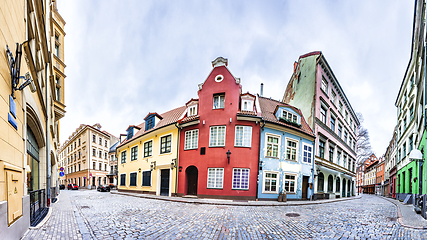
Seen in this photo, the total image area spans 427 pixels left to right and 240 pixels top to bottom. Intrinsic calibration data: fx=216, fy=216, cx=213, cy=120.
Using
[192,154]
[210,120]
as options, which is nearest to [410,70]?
[210,120]

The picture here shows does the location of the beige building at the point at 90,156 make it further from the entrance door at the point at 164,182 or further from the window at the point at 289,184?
the window at the point at 289,184

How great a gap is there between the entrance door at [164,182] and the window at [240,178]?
688cm

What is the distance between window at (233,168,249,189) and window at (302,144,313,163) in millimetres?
6241

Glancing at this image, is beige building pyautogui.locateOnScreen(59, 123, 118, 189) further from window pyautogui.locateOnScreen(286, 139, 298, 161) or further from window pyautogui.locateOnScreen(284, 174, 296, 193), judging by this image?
window pyautogui.locateOnScreen(286, 139, 298, 161)

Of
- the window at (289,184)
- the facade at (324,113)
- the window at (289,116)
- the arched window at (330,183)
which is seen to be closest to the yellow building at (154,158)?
the window at (289,116)

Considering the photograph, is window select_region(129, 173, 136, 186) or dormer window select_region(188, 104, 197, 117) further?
window select_region(129, 173, 136, 186)

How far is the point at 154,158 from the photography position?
2188cm

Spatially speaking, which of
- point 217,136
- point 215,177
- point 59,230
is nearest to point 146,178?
point 215,177

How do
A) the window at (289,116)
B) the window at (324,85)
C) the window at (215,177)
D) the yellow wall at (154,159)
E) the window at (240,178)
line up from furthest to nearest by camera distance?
the window at (324,85) < the yellow wall at (154,159) < the window at (289,116) < the window at (215,177) < the window at (240,178)

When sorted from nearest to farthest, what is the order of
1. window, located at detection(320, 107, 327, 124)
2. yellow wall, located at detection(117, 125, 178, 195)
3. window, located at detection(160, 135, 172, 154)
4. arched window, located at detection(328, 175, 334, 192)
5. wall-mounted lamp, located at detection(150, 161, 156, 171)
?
yellow wall, located at detection(117, 125, 178, 195)
window, located at detection(160, 135, 172, 154)
wall-mounted lamp, located at detection(150, 161, 156, 171)
window, located at detection(320, 107, 327, 124)
arched window, located at detection(328, 175, 334, 192)

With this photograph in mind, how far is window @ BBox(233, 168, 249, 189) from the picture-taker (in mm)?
16477

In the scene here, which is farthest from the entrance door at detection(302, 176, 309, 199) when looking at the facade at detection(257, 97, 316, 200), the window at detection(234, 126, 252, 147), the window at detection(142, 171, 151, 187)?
the window at detection(142, 171, 151, 187)

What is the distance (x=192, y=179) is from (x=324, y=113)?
16200mm

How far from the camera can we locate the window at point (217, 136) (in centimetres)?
1731
